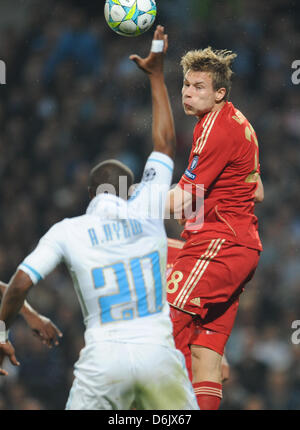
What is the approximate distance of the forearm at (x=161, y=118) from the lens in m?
3.93

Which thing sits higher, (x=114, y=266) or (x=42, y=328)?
(x=114, y=266)

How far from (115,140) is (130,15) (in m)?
5.37

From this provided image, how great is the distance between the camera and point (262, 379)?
8.23m

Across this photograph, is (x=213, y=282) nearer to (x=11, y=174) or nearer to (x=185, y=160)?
(x=185, y=160)

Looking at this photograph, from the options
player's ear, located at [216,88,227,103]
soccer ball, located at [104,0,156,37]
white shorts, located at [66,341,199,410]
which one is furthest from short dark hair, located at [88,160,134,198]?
soccer ball, located at [104,0,156,37]

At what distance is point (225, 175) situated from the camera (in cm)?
469

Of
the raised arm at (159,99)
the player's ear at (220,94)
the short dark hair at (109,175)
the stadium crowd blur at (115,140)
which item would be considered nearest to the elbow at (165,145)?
the raised arm at (159,99)

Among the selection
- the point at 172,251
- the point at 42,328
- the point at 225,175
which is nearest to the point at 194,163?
the point at 225,175

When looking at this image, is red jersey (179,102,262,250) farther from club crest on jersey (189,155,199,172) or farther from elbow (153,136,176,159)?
elbow (153,136,176,159)

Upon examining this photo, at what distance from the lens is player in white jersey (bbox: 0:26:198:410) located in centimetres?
375

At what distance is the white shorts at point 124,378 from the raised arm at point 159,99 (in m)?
1.07

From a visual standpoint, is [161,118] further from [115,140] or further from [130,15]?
[115,140]
